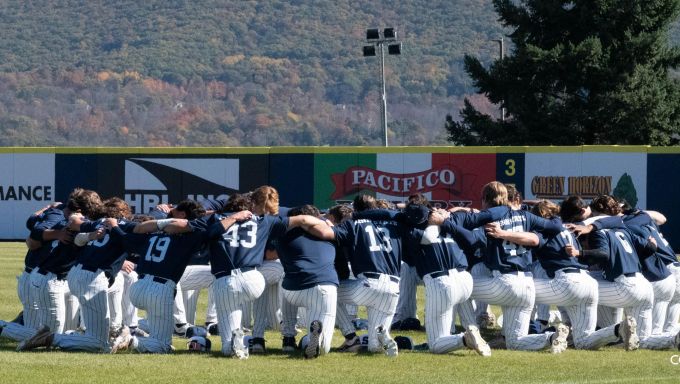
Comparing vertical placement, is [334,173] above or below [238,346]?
above

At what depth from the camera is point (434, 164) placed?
99.2ft

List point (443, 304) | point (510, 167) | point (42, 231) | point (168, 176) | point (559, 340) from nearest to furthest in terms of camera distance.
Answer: point (443, 304), point (559, 340), point (42, 231), point (510, 167), point (168, 176)

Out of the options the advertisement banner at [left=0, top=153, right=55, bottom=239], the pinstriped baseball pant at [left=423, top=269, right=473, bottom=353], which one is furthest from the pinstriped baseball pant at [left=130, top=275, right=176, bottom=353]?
the advertisement banner at [left=0, top=153, right=55, bottom=239]

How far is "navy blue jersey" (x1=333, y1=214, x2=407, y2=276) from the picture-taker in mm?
11859

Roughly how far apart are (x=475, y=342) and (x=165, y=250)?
3197mm

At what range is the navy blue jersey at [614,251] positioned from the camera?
40.9 feet

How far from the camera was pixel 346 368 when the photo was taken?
35.6 feet

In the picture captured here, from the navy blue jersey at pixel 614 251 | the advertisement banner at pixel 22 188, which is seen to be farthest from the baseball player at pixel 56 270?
the advertisement banner at pixel 22 188

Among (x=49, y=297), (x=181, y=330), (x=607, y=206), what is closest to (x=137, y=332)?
(x=181, y=330)

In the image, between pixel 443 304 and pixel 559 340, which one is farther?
pixel 559 340

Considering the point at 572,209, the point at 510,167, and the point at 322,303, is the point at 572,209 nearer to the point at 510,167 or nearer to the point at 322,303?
the point at 322,303

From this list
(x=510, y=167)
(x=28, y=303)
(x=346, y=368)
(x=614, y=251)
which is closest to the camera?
(x=346, y=368)

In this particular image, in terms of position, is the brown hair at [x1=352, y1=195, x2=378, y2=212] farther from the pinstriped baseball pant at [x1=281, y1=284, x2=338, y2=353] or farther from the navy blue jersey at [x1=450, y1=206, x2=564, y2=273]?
the pinstriped baseball pant at [x1=281, y1=284, x2=338, y2=353]

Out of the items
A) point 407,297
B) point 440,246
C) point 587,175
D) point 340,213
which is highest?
point 587,175
